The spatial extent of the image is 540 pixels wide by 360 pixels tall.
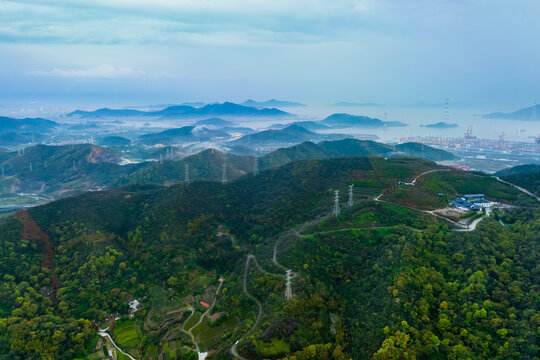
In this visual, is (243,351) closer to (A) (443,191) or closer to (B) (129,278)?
(B) (129,278)

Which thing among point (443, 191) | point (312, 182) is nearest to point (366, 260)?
point (443, 191)

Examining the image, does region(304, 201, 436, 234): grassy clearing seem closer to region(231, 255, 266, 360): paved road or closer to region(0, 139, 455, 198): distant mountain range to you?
region(231, 255, 266, 360): paved road

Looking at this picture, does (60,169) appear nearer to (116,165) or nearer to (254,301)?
(116,165)

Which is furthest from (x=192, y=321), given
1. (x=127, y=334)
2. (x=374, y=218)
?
(x=374, y=218)

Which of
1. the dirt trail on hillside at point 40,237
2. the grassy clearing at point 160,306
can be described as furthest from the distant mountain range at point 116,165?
the grassy clearing at point 160,306

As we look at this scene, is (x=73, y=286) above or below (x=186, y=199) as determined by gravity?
below

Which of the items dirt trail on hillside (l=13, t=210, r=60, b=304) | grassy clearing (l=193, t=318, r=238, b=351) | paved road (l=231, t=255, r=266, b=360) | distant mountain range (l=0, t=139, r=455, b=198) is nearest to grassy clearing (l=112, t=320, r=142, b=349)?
grassy clearing (l=193, t=318, r=238, b=351)
